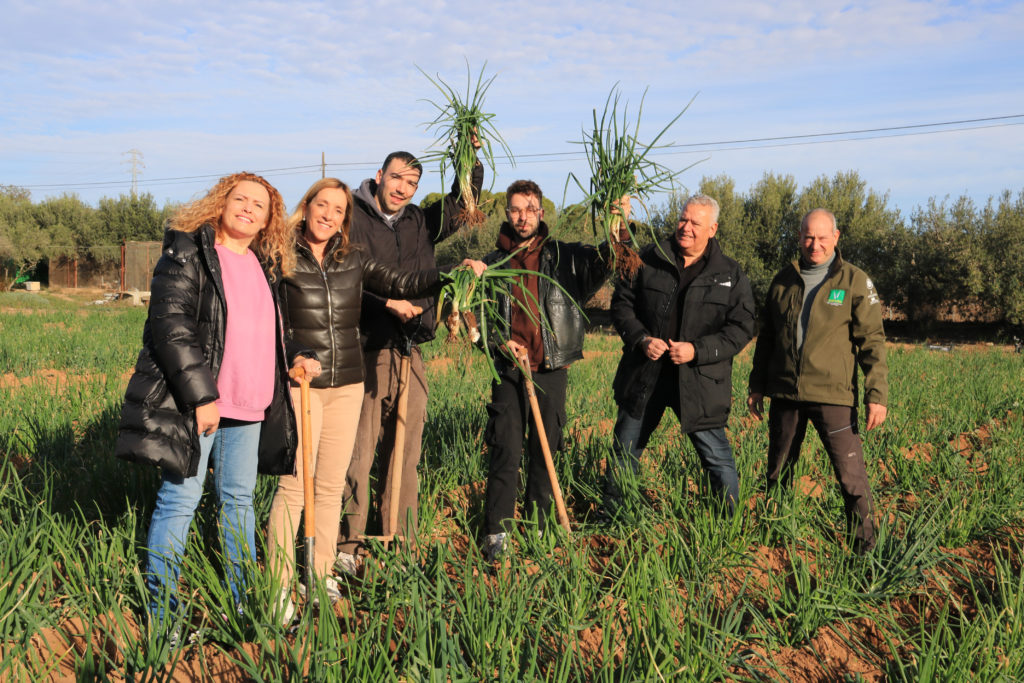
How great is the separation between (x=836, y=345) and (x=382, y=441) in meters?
2.47

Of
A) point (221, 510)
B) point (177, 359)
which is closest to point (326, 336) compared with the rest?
point (177, 359)

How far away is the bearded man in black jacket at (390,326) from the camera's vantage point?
369 cm

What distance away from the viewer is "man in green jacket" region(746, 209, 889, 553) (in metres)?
3.79

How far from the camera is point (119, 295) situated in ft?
110

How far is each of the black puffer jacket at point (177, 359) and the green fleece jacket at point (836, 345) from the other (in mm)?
2747

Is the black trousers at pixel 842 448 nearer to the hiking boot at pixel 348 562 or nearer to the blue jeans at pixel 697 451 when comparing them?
the blue jeans at pixel 697 451

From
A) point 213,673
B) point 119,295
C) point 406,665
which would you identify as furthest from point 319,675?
point 119,295

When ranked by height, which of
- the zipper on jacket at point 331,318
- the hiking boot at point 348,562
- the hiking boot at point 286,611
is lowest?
the hiking boot at point 348,562

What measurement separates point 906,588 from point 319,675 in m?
2.55

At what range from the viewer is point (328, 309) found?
3238 mm

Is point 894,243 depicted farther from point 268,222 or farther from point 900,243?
point 268,222

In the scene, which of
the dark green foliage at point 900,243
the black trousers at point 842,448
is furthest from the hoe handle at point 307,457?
the dark green foliage at point 900,243

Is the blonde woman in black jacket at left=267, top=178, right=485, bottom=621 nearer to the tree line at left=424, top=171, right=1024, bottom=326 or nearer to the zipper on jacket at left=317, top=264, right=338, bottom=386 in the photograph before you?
the zipper on jacket at left=317, top=264, right=338, bottom=386

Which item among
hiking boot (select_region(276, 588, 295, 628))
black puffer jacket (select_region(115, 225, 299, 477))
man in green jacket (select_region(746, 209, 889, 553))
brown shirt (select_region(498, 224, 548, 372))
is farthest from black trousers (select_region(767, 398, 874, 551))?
black puffer jacket (select_region(115, 225, 299, 477))
